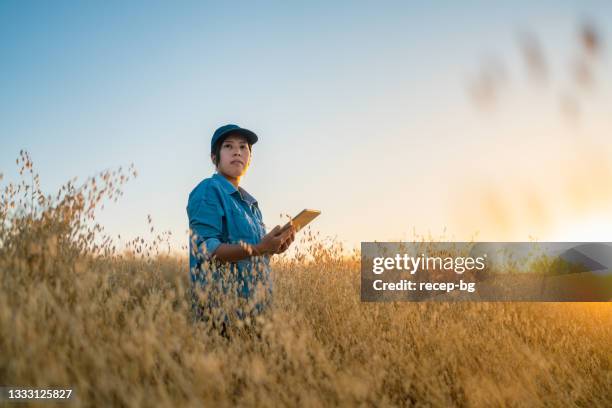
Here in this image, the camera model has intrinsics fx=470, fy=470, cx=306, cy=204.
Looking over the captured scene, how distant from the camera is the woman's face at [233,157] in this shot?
3.15 meters

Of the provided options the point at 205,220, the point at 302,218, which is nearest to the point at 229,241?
Answer: the point at 205,220

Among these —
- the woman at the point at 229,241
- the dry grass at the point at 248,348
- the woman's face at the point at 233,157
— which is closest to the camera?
the dry grass at the point at 248,348

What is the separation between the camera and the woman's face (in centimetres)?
315

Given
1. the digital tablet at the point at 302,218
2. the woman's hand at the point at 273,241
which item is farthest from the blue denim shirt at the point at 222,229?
the digital tablet at the point at 302,218

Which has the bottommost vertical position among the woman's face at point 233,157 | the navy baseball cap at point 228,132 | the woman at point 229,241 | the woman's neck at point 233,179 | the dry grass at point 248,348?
the dry grass at point 248,348

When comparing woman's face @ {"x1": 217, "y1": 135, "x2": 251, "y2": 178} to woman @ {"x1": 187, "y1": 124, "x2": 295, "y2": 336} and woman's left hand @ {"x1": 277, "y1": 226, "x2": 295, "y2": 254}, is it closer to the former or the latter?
woman @ {"x1": 187, "y1": 124, "x2": 295, "y2": 336}

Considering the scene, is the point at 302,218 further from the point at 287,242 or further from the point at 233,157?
Result: the point at 233,157

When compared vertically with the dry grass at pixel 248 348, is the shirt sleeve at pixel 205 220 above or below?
above

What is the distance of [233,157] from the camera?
3.16m

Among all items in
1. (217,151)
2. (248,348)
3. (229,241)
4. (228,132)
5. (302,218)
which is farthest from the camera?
(217,151)

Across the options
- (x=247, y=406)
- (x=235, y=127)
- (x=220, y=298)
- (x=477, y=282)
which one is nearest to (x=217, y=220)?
(x=220, y=298)

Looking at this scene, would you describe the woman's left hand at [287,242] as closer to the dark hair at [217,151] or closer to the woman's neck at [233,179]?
the woman's neck at [233,179]

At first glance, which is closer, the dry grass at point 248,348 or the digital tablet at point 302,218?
the dry grass at point 248,348

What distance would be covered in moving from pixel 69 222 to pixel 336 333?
5.39 feet
